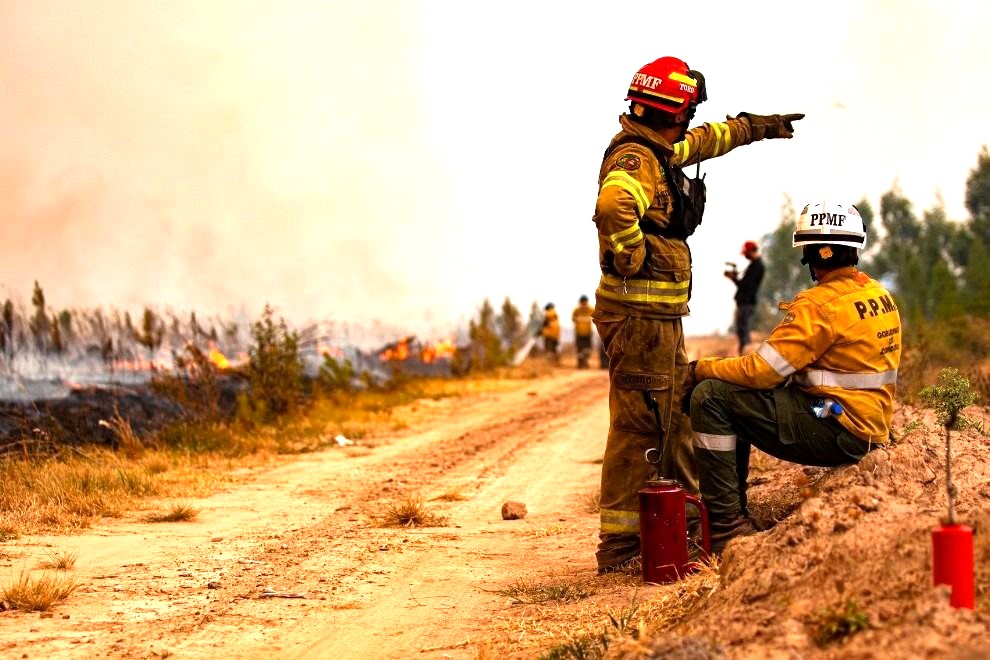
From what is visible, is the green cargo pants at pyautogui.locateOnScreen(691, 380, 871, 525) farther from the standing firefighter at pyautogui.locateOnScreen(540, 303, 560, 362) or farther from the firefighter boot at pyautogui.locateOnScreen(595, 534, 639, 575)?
the standing firefighter at pyautogui.locateOnScreen(540, 303, 560, 362)

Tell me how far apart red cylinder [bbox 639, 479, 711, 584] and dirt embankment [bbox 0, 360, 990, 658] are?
0.17 meters

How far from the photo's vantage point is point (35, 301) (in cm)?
1384

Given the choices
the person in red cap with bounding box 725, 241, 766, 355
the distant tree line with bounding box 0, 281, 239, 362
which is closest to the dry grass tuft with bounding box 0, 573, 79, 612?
the distant tree line with bounding box 0, 281, 239, 362

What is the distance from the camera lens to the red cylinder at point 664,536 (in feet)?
19.7

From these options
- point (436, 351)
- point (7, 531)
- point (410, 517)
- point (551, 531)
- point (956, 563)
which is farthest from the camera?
point (436, 351)

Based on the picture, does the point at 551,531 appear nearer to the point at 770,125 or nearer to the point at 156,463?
the point at 770,125

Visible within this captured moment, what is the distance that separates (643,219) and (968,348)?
17917 mm

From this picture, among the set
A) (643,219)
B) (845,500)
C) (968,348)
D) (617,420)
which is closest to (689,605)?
(845,500)

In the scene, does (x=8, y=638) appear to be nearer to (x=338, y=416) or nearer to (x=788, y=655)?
(x=788, y=655)

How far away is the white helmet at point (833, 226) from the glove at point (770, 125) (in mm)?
987

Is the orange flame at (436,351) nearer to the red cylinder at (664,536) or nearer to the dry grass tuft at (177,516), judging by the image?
the dry grass tuft at (177,516)

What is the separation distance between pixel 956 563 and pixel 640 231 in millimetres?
3000

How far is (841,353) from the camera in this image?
6094 mm

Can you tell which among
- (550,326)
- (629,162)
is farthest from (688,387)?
(550,326)
